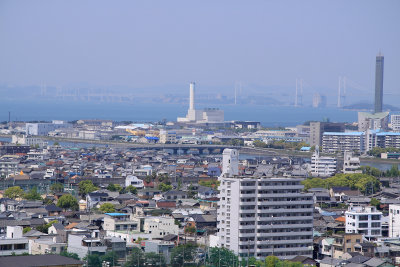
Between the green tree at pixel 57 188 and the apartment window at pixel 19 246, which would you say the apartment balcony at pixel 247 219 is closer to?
the apartment window at pixel 19 246

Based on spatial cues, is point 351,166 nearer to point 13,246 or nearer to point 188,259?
point 188,259

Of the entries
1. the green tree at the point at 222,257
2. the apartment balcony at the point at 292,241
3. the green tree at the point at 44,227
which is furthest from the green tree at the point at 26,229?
the apartment balcony at the point at 292,241

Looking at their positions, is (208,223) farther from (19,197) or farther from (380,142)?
(380,142)

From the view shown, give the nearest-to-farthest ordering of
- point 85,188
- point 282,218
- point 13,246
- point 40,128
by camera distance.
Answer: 1. point 13,246
2. point 282,218
3. point 85,188
4. point 40,128

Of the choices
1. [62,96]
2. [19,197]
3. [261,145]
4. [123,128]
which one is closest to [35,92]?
[62,96]

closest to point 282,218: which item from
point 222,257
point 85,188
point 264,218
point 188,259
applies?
point 264,218

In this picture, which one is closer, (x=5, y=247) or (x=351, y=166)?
(x=5, y=247)
